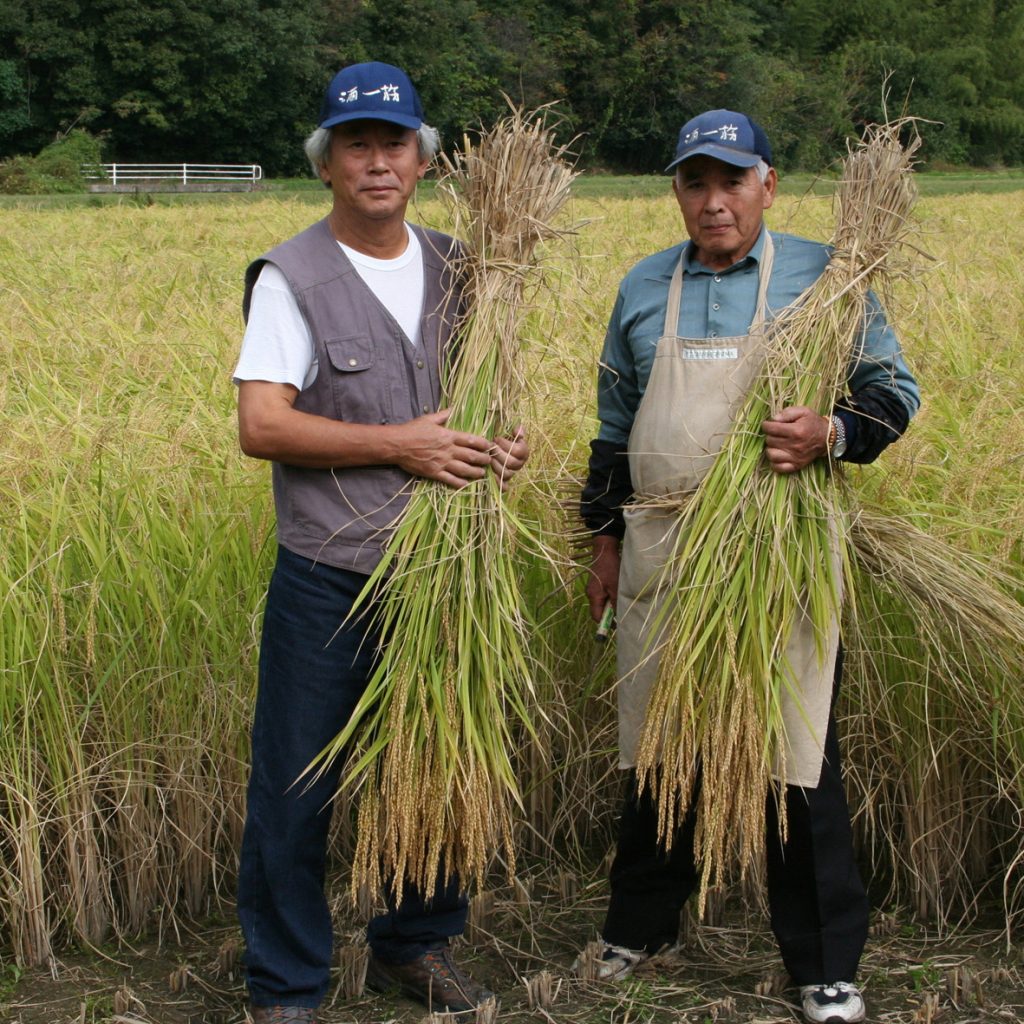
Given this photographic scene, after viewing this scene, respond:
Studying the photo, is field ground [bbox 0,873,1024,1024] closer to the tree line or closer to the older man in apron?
the older man in apron

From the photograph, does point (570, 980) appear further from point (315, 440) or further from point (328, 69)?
point (328, 69)

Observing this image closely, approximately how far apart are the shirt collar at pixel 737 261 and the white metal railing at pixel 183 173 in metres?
35.6

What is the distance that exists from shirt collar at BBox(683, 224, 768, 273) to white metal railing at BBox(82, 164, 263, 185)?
3559cm

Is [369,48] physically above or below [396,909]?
above

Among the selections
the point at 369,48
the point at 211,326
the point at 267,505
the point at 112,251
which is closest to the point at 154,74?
the point at 369,48

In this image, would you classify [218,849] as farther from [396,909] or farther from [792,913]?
[792,913]

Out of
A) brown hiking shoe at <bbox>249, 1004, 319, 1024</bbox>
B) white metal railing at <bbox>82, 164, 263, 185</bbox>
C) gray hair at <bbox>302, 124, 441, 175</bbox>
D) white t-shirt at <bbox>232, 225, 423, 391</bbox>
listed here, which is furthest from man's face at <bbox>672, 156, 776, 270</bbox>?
white metal railing at <bbox>82, 164, 263, 185</bbox>

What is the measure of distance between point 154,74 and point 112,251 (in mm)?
34171

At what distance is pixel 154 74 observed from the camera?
40.2m

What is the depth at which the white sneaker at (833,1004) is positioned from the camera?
2529 millimetres

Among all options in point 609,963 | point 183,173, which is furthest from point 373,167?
point 183,173

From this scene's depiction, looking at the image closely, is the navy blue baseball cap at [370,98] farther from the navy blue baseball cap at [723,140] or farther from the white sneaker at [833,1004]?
the white sneaker at [833,1004]

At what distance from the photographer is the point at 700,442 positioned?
2.49 metres

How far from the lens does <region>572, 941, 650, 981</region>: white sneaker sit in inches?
106
